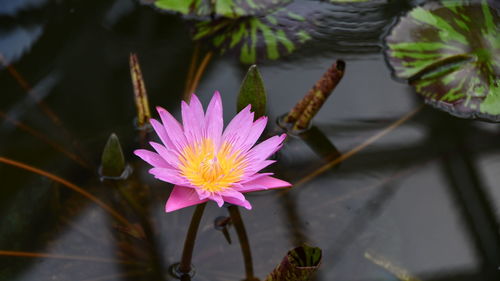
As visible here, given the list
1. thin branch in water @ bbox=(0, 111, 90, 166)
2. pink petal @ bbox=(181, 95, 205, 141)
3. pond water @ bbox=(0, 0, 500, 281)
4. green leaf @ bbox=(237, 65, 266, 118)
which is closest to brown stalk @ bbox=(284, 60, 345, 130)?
pond water @ bbox=(0, 0, 500, 281)

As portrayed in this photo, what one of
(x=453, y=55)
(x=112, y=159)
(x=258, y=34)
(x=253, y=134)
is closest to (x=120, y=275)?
(x=112, y=159)

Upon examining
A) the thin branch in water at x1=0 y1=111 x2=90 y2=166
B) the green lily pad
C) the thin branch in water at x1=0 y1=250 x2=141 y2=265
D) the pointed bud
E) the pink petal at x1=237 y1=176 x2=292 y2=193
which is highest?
the pink petal at x1=237 y1=176 x2=292 y2=193

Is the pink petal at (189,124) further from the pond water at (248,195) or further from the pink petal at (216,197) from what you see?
the pond water at (248,195)

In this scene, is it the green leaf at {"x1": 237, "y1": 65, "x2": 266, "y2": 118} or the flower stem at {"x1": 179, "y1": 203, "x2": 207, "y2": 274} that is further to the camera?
the green leaf at {"x1": 237, "y1": 65, "x2": 266, "y2": 118}

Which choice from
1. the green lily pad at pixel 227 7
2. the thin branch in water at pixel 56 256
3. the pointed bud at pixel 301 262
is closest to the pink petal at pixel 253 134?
the pointed bud at pixel 301 262

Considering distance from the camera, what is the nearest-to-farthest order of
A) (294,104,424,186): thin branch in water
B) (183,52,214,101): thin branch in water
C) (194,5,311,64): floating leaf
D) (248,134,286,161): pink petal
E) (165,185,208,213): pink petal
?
(165,185,208,213): pink petal → (248,134,286,161): pink petal → (294,104,424,186): thin branch in water → (183,52,214,101): thin branch in water → (194,5,311,64): floating leaf

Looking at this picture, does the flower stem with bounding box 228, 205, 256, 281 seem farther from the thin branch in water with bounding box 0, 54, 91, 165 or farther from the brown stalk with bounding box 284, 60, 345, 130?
the thin branch in water with bounding box 0, 54, 91, 165

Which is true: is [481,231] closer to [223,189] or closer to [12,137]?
[223,189]
